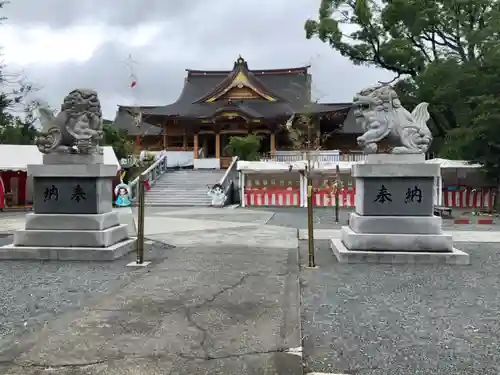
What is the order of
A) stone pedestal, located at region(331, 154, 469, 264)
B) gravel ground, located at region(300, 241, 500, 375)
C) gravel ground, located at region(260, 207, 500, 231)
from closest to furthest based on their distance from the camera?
gravel ground, located at region(300, 241, 500, 375) < stone pedestal, located at region(331, 154, 469, 264) < gravel ground, located at region(260, 207, 500, 231)

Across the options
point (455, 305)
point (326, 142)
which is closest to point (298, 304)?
point (455, 305)

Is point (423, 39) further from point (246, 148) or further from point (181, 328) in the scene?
point (181, 328)

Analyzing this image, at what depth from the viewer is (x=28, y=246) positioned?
8.25m

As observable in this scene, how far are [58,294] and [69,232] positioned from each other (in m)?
2.58

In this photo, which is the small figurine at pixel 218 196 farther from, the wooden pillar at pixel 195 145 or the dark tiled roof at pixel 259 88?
the wooden pillar at pixel 195 145

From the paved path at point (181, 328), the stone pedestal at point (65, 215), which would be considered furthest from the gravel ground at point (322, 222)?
the stone pedestal at point (65, 215)

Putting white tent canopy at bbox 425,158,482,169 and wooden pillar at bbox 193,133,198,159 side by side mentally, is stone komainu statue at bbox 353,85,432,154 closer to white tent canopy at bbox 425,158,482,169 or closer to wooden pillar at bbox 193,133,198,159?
white tent canopy at bbox 425,158,482,169

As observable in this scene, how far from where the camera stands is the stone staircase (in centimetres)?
2302

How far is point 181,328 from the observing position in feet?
14.5

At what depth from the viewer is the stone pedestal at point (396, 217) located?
25.7 feet

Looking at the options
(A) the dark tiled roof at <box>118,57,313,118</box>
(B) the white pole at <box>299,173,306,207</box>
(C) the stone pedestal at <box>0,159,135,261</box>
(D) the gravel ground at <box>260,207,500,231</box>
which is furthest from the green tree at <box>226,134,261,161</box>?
(C) the stone pedestal at <box>0,159,135,261</box>

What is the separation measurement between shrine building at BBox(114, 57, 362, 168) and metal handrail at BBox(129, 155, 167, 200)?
3.69 m

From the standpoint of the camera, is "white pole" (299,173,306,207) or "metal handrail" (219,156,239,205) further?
"metal handrail" (219,156,239,205)

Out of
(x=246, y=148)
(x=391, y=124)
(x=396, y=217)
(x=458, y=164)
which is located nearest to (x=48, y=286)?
(x=396, y=217)
